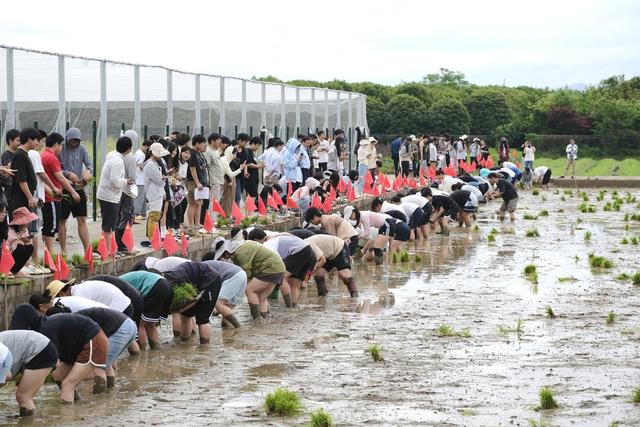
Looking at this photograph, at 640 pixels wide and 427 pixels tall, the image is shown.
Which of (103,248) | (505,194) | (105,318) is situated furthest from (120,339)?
(505,194)

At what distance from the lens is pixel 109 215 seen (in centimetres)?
1505

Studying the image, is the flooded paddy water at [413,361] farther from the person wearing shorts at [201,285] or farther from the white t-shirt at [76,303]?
the white t-shirt at [76,303]

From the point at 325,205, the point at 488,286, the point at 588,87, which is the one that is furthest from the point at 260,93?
the point at 588,87

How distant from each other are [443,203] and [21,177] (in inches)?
529

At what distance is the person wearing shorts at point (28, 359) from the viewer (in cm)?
946

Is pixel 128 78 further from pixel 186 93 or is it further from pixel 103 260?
pixel 103 260

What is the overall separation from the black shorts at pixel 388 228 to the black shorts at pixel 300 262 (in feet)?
15.1

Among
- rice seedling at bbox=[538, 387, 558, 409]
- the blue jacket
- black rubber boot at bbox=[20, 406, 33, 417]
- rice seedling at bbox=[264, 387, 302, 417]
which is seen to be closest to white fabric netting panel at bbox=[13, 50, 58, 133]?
black rubber boot at bbox=[20, 406, 33, 417]

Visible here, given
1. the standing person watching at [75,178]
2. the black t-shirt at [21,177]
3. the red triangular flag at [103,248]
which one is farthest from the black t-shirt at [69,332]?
the standing person watching at [75,178]

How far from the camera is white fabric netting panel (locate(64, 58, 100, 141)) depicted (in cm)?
1898

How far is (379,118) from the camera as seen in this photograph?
62906 mm

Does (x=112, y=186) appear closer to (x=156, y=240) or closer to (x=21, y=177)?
(x=156, y=240)

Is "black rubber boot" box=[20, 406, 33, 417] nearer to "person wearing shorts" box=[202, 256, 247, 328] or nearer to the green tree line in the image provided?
"person wearing shorts" box=[202, 256, 247, 328]

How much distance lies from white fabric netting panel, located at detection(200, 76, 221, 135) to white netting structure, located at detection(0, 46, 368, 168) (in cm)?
2
